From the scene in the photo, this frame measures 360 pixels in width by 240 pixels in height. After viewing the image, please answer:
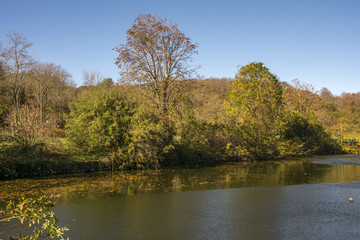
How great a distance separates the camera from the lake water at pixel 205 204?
23.7ft

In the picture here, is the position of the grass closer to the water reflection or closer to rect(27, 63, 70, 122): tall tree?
the water reflection

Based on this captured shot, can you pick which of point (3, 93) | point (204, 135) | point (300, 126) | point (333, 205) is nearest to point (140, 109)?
point (204, 135)

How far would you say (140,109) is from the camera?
17.1 m

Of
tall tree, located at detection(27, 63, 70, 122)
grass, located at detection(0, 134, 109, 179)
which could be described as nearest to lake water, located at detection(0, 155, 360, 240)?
grass, located at detection(0, 134, 109, 179)

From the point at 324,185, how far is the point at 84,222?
9524 millimetres

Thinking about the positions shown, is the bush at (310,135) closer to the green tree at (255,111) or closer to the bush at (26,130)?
the green tree at (255,111)

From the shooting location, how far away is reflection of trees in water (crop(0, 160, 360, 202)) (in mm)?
11742

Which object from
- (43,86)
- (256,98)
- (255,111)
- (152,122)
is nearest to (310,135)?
(255,111)

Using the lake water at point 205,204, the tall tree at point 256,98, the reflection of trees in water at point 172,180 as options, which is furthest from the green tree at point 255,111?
the lake water at point 205,204

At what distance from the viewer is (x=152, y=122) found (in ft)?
56.1

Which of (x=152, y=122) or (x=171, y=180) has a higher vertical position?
(x=152, y=122)

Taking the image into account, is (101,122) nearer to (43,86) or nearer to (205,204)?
(205,204)

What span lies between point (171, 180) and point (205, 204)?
463 cm

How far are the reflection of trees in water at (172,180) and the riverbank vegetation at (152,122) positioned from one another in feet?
4.97
